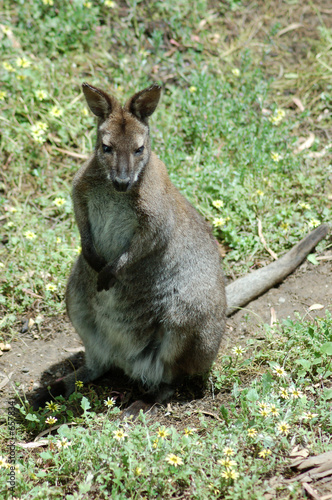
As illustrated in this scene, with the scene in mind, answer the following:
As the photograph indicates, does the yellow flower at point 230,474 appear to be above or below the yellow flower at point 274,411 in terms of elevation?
below

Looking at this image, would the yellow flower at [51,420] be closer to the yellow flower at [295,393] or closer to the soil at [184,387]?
the soil at [184,387]

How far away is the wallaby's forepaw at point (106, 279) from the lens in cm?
408

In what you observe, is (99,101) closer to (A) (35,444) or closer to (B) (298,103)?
(A) (35,444)

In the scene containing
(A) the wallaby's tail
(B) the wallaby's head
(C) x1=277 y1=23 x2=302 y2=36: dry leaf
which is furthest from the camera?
(C) x1=277 y1=23 x2=302 y2=36: dry leaf

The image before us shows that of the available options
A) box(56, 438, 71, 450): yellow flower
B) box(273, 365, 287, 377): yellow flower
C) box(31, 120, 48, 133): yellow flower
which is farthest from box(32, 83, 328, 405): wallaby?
box(31, 120, 48, 133): yellow flower

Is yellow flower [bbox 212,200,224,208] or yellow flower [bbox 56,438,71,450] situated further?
yellow flower [bbox 212,200,224,208]

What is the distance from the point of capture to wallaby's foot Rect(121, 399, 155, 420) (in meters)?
4.21

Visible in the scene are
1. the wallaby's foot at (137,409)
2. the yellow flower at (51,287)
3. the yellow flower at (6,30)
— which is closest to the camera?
the wallaby's foot at (137,409)

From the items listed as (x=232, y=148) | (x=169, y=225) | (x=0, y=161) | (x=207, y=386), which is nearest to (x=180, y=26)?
(x=232, y=148)

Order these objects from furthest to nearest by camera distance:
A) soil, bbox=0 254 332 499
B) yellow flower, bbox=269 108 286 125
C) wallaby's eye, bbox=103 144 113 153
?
yellow flower, bbox=269 108 286 125 → soil, bbox=0 254 332 499 → wallaby's eye, bbox=103 144 113 153

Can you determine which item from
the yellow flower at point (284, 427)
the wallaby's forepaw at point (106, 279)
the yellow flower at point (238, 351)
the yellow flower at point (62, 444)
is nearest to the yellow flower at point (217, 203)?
the yellow flower at point (238, 351)

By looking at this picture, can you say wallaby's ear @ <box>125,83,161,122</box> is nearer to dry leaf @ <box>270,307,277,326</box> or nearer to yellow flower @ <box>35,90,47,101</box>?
dry leaf @ <box>270,307,277,326</box>

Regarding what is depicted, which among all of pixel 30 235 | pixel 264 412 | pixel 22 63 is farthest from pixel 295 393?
pixel 22 63

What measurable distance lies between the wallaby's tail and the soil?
112mm
